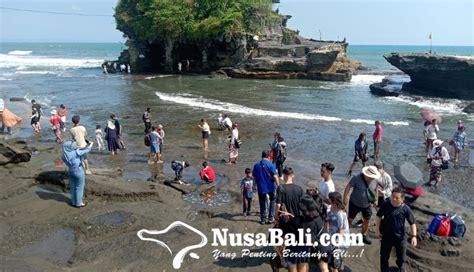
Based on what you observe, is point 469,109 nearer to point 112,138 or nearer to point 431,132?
point 431,132

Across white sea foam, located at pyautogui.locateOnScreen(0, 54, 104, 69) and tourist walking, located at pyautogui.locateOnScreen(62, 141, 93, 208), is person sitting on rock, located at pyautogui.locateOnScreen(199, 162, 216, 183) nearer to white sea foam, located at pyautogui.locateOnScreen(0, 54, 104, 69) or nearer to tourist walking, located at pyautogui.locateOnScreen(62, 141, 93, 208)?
tourist walking, located at pyautogui.locateOnScreen(62, 141, 93, 208)

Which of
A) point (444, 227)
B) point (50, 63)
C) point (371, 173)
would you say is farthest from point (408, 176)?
point (50, 63)

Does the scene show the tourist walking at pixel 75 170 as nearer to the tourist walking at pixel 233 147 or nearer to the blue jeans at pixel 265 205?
the blue jeans at pixel 265 205

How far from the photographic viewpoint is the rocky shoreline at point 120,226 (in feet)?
23.7

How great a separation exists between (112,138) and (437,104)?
26743mm

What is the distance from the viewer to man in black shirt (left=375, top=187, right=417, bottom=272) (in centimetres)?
629

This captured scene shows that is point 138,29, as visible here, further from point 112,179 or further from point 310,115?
point 112,179

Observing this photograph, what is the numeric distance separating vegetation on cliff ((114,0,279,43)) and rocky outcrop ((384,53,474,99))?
21.1m

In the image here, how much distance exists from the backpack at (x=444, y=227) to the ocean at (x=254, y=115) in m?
4.34

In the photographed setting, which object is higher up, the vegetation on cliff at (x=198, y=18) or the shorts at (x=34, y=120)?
the vegetation on cliff at (x=198, y=18)

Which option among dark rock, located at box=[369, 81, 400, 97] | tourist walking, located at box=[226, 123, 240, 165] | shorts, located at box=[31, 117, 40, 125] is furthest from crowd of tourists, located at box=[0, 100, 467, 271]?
dark rock, located at box=[369, 81, 400, 97]

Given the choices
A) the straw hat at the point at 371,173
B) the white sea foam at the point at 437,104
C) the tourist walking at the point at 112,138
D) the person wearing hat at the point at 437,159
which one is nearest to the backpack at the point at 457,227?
the straw hat at the point at 371,173

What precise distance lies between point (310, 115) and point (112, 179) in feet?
56.6

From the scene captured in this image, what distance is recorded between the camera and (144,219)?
9.05 meters
